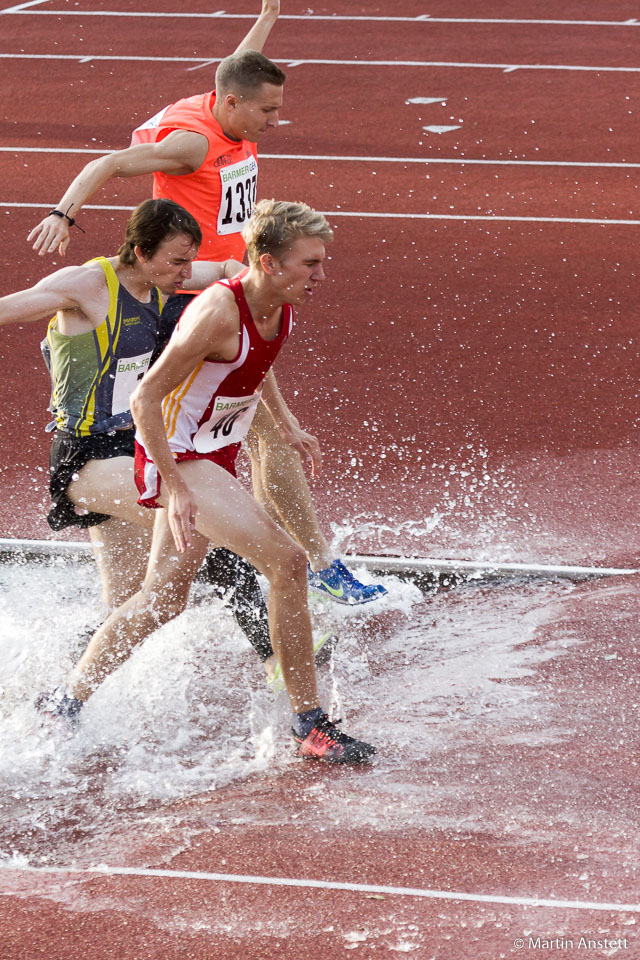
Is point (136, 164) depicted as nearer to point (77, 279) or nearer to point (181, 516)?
point (77, 279)

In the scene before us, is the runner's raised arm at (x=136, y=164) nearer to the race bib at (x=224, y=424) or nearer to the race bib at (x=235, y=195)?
the race bib at (x=235, y=195)

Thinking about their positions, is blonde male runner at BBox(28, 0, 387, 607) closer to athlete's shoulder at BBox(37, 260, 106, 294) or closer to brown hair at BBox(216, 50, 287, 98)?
brown hair at BBox(216, 50, 287, 98)

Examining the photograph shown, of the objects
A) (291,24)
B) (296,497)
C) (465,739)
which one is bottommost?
(465,739)

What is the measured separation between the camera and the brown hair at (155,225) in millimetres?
4449

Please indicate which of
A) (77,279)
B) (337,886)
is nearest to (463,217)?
(77,279)

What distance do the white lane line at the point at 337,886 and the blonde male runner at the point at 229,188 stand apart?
1.50 meters

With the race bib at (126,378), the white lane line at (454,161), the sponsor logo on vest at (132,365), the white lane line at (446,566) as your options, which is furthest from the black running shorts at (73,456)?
the white lane line at (454,161)

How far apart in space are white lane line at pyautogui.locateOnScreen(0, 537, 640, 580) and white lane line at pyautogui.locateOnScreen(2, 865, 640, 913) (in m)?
2.18

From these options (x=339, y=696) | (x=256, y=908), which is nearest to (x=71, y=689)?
(x=339, y=696)

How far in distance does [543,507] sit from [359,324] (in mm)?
2749

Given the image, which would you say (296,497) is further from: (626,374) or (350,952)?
(626,374)

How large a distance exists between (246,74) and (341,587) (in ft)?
6.95

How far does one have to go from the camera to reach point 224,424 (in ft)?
14.2

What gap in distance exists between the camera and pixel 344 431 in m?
6.98
